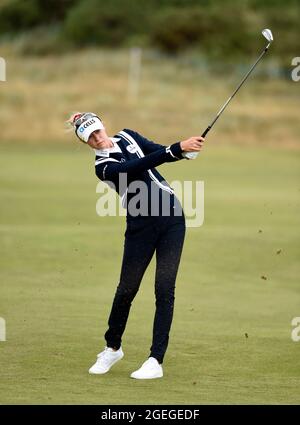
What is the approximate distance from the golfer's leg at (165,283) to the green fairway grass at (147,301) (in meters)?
0.33

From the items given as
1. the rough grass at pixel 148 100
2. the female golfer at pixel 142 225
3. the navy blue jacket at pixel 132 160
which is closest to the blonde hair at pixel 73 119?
the female golfer at pixel 142 225

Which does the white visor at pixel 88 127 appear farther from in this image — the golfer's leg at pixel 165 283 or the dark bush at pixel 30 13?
the dark bush at pixel 30 13

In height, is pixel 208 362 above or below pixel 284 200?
below

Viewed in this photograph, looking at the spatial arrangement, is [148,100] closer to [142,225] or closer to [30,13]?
[30,13]

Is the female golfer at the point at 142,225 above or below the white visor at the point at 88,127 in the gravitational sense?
below

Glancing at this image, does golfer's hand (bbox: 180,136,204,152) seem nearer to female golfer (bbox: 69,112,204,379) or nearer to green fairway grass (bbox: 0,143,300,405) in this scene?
female golfer (bbox: 69,112,204,379)

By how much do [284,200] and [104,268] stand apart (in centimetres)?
1005

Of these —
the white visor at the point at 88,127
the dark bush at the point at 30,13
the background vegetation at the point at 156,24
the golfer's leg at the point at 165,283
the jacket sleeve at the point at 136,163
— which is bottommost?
the golfer's leg at the point at 165,283

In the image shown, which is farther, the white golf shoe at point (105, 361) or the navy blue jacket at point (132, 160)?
the white golf shoe at point (105, 361)

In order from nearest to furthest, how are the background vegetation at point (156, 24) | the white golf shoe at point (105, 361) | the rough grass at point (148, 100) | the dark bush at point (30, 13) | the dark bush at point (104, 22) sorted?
the white golf shoe at point (105, 361)
the rough grass at point (148, 100)
the background vegetation at point (156, 24)
the dark bush at point (104, 22)
the dark bush at point (30, 13)

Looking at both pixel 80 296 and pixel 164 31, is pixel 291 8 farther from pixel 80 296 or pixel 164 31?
pixel 80 296

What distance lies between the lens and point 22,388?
27.9 ft

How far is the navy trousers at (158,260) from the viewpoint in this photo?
9.06 meters

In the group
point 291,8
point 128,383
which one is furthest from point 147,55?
point 128,383
